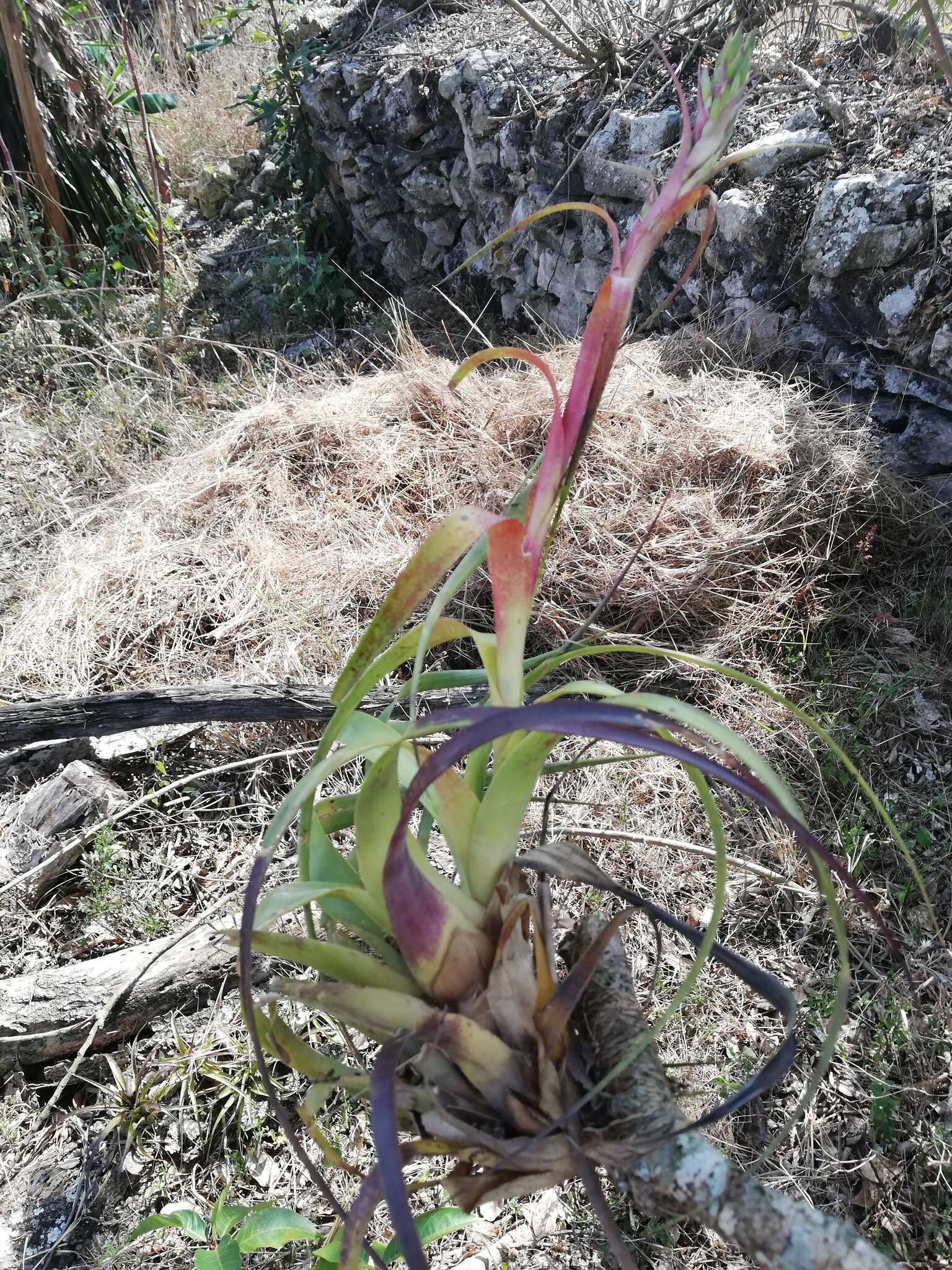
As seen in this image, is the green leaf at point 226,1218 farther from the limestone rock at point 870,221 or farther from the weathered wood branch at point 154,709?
the limestone rock at point 870,221

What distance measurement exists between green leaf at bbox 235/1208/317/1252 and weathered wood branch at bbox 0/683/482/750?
2.86 ft

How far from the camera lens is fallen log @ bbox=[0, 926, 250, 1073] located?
1447 mm

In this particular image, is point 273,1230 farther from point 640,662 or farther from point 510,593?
point 640,662

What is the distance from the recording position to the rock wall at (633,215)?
7.69ft

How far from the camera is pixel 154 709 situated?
169cm

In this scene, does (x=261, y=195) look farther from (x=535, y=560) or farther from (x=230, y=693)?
(x=535, y=560)

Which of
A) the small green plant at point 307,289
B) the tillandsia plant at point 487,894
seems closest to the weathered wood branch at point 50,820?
the tillandsia plant at point 487,894

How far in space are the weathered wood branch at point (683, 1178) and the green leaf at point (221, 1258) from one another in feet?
1.83

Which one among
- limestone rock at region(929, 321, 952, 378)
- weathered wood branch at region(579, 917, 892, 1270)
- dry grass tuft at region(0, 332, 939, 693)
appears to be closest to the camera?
weathered wood branch at region(579, 917, 892, 1270)

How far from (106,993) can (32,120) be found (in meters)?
4.33

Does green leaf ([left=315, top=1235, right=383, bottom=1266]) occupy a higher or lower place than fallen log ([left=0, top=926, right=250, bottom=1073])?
higher

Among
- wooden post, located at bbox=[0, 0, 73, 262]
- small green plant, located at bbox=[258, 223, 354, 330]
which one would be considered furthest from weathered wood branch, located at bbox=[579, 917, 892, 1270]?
wooden post, located at bbox=[0, 0, 73, 262]

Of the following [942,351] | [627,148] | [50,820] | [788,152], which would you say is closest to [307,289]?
[627,148]

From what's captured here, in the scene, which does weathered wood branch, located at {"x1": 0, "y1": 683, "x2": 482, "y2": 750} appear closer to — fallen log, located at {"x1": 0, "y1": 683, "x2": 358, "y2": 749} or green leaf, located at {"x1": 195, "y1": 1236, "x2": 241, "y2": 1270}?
fallen log, located at {"x1": 0, "y1": 683, "x2": 358, "y2": 749}
